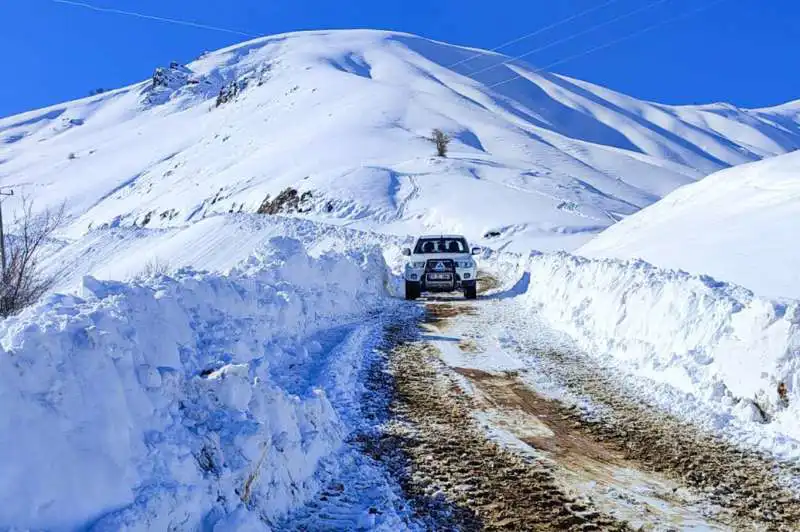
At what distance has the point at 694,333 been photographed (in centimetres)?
886

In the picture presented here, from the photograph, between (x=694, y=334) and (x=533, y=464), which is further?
(x=694, y=334)

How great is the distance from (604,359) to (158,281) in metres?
6.48

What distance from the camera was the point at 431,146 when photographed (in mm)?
71250

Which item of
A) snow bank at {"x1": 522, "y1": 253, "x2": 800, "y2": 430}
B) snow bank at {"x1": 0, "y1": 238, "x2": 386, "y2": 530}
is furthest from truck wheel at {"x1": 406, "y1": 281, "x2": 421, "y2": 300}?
snow bank at {"x1": 0, "y1": 238, "x2": 386, "y2": 530}

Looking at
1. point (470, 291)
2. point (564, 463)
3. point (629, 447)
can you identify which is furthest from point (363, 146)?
point (564, 463)

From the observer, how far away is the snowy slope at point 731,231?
13.9 meters

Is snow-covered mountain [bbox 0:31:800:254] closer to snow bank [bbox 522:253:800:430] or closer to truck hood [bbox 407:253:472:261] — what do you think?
truck hood [bbox 407:253:472:261]

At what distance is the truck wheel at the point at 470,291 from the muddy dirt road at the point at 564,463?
29.1 feet

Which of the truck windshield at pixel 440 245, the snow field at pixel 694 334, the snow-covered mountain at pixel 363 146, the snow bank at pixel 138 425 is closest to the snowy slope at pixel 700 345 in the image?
the snow field at pixel 694 334

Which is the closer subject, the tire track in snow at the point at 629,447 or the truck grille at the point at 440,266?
Answer: the tire track in snow at the point at 629,447

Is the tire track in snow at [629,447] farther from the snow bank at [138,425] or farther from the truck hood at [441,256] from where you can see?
the truck hood at [441,256]

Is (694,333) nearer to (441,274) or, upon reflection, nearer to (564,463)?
(564,463)

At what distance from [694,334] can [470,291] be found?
928 centimetres

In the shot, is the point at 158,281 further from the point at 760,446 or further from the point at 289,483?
the point at 760,446
